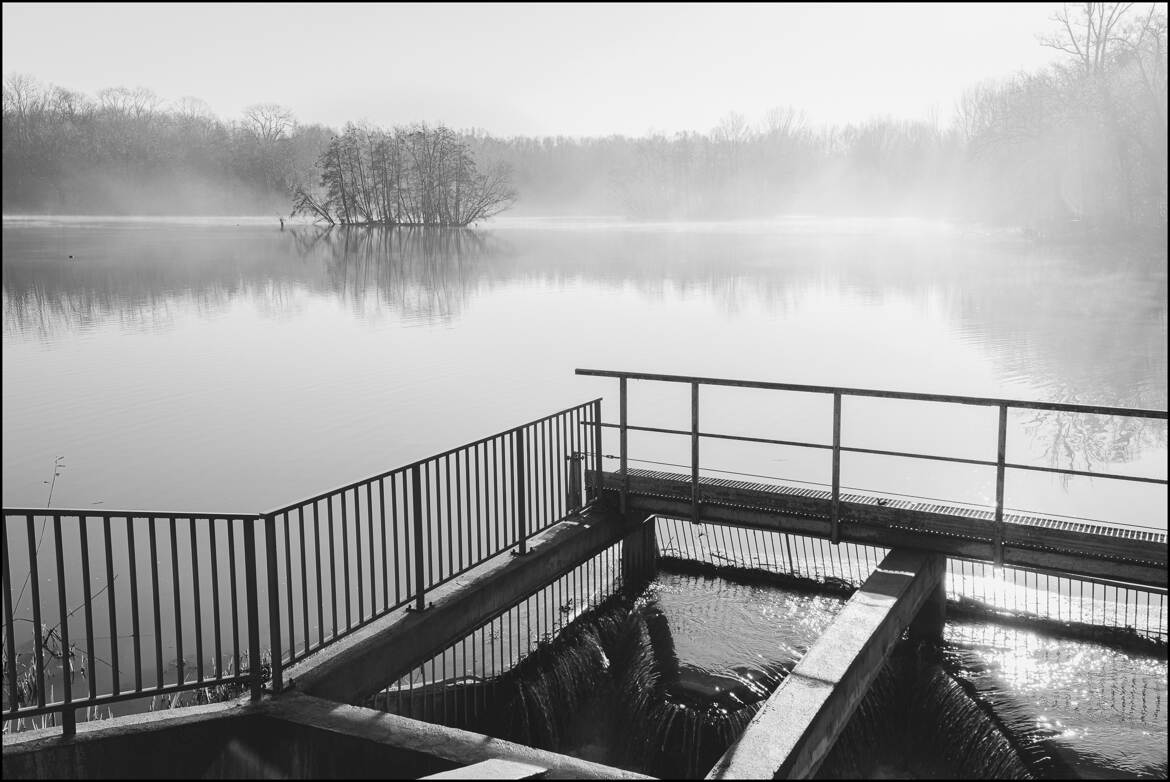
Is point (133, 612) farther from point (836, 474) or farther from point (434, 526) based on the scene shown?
point (434, 526)

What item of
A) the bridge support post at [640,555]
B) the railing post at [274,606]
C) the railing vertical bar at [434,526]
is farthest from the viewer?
the bridge support post at [640,555]

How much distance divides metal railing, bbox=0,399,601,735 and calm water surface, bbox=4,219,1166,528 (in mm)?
2858

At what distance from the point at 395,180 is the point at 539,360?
61.9 m

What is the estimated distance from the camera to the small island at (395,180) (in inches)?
3329

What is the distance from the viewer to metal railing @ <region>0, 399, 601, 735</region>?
18.1 ft

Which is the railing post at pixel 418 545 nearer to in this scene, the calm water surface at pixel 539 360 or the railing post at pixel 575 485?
the railing post at pixel 575 485

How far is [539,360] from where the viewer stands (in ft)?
88.1

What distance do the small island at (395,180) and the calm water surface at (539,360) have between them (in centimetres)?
2161

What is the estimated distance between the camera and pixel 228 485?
14016 millimetres

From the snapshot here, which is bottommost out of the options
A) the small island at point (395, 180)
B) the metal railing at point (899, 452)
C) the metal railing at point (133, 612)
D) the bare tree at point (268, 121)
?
the metal railing at point (133, 612)

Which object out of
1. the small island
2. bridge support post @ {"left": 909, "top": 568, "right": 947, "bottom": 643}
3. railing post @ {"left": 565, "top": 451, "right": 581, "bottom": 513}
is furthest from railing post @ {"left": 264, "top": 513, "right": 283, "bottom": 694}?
the small island

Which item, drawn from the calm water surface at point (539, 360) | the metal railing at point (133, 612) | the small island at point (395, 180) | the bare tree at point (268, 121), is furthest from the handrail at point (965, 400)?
the small island at point (395, 180)

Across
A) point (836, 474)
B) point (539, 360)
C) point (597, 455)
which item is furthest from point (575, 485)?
point (539, 360)

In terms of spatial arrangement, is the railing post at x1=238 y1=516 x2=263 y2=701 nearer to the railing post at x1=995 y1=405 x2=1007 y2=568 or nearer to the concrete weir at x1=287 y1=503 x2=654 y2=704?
the concrete weir at x1=287 y1=503 x2=654 y2=704
